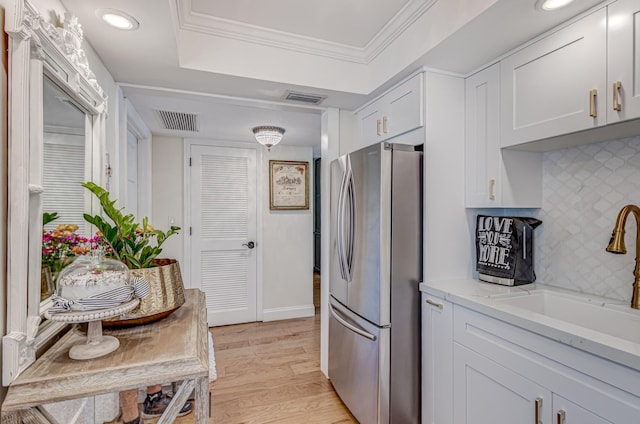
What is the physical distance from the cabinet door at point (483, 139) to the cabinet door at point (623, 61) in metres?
0.53

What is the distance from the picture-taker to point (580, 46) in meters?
1.37

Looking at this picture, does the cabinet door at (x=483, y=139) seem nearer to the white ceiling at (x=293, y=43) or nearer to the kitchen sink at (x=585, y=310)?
the white ceiling at (x=293, y=43)

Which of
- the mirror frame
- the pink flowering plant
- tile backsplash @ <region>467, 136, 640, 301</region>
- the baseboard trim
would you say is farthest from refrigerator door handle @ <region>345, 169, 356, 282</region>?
the baseboard trim

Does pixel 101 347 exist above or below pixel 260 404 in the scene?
above

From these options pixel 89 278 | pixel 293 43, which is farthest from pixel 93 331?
pixel 293 43

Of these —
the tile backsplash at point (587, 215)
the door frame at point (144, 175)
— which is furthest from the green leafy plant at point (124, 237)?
the door frame at point (144, 175)

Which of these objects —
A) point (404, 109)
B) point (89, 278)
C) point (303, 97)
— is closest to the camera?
point (89, 278)

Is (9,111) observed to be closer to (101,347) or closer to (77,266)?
(77,266)

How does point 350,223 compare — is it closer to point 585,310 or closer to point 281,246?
point 585,310

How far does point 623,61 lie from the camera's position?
122cm

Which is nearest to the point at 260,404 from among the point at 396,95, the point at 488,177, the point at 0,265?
the point at 0,265

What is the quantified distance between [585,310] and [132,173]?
354cm

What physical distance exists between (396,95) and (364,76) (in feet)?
1.05

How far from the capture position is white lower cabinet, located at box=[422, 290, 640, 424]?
1008 millimetres
